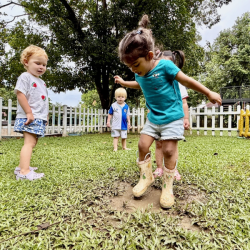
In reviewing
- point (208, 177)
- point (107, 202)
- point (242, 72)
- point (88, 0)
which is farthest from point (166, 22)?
point (242, 72)

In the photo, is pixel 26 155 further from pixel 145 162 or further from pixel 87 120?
pixel 87 120

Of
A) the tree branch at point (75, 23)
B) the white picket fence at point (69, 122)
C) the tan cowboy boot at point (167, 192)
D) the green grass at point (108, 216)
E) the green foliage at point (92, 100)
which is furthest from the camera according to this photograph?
the green foliage at point (92, 100)

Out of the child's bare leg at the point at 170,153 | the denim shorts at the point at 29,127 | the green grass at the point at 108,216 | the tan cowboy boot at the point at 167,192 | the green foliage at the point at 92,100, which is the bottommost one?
the green grass at the point at 108,216

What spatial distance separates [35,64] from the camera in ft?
8.73

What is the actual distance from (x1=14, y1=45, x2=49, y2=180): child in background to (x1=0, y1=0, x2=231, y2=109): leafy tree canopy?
7.81 metres

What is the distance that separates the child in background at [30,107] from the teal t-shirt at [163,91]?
144 cm

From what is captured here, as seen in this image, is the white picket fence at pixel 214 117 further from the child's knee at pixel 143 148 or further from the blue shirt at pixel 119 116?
the child's knee at pixel 143 148

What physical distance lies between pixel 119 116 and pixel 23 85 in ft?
8.84

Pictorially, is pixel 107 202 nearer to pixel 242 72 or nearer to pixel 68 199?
pixel 68 199

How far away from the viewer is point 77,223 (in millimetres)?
1531

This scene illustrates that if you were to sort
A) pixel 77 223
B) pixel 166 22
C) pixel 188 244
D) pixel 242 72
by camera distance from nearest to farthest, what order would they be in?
pixel 188 244 < pixel 77 223 < pixel 166 22 < pixel 242 72

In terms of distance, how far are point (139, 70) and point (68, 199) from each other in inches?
54.4

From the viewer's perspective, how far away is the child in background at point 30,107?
2500 mm

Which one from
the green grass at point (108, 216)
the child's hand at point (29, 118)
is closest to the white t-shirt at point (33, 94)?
the child's hand at point (29, 118)
